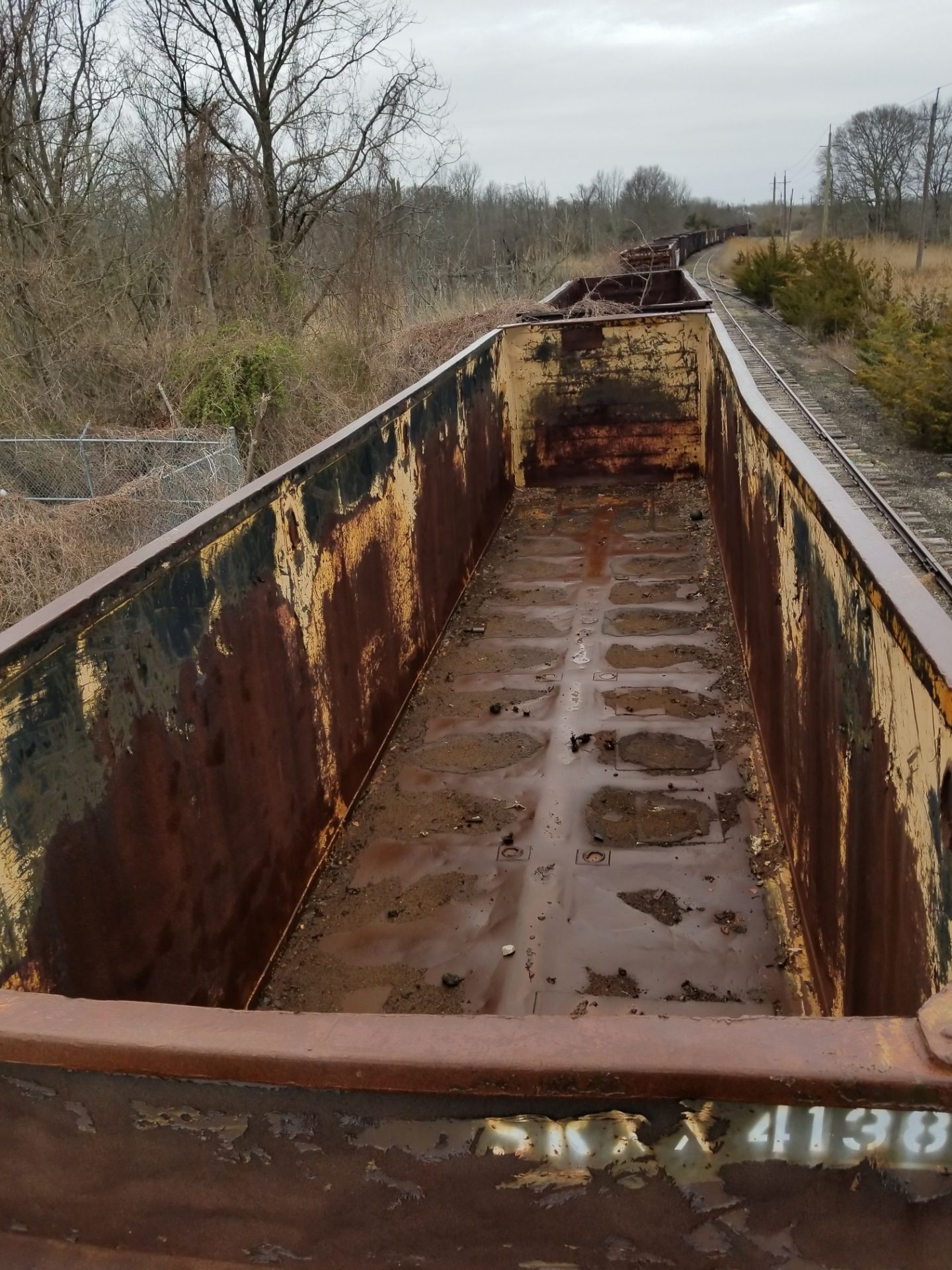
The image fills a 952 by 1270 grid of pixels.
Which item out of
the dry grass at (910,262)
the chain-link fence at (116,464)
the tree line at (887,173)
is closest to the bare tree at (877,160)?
the tree line at (887,173)

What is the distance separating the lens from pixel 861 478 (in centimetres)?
999

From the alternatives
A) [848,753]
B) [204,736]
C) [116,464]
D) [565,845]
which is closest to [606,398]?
[565,845]

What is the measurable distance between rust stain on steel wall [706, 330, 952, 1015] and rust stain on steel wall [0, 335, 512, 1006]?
1546 mm

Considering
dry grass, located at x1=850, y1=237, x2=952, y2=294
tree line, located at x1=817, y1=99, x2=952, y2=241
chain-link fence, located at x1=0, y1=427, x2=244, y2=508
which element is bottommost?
chain-link fence, located at x1=0, y1=427, x2=244, y2=508

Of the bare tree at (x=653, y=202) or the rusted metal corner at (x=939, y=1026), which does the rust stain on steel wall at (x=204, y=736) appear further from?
the bare tree at (x=653, y=202)

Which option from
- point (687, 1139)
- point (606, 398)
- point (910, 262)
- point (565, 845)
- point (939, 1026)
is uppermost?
point (910, 262)

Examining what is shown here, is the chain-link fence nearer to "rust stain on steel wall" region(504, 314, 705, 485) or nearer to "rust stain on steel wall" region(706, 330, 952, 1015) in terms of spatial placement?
"rust stain on steel wall" region(504, 314, 705, 485)

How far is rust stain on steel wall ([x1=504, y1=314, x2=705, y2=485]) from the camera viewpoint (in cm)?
803

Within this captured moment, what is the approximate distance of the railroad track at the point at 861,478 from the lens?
7551mm

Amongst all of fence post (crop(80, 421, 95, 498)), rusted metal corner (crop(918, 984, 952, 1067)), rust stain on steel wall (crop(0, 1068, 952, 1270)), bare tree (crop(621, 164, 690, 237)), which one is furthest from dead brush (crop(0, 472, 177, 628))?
bare tree (crop(621, 164, 690, 237))

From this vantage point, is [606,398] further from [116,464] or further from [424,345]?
[424,345]

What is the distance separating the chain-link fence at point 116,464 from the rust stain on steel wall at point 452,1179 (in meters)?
9.16

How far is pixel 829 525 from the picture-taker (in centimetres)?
228

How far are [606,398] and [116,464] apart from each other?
5.76m
